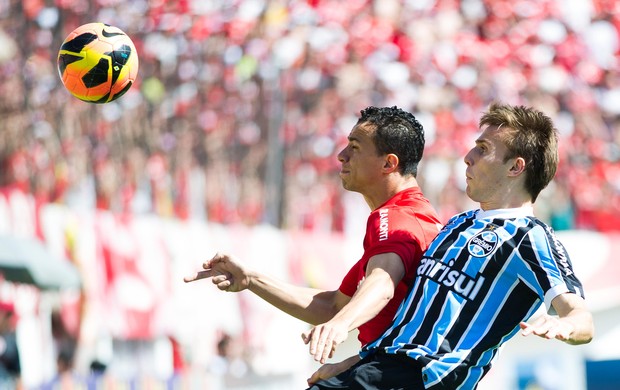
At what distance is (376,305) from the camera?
11.8ft

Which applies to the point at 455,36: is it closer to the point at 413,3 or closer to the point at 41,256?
the point at 413,3

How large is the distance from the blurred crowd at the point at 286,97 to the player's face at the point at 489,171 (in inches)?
270

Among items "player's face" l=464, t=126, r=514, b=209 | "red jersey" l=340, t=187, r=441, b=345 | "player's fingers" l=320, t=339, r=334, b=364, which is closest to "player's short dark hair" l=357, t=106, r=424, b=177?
"red jersey" l=340, t=187, r=441, b=345

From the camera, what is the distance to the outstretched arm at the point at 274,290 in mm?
4254

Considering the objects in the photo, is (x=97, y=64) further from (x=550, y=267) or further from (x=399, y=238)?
(x=550, y=267)

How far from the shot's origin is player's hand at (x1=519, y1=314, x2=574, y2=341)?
312 centimetres

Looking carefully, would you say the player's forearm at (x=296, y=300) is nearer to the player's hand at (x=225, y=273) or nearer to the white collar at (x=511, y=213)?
the player's hand at (x=225, y=273)

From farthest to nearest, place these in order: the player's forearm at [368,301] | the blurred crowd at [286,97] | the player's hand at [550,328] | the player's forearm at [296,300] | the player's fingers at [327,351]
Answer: the blurred crowd at [286,97]
the player's forearm at [296,300]
the player's forearm at [368,301]
the player's fingers at [327,351]
the player's hand at [550,328]

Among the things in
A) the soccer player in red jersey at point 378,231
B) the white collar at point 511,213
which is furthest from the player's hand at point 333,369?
the white collar at point 511,213

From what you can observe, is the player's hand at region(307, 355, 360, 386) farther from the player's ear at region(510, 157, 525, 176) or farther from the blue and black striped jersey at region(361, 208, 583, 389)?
the player's ear at region(510, 157, 525, 176)

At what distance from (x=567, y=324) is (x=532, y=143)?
2.73 feet

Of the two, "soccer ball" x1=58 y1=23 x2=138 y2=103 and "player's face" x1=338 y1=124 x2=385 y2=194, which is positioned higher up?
"soccer ball" x1=58 y1=23 x2=138 y2=103

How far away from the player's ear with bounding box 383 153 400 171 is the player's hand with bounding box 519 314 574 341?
1201 millimetres

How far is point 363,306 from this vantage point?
357 cm
